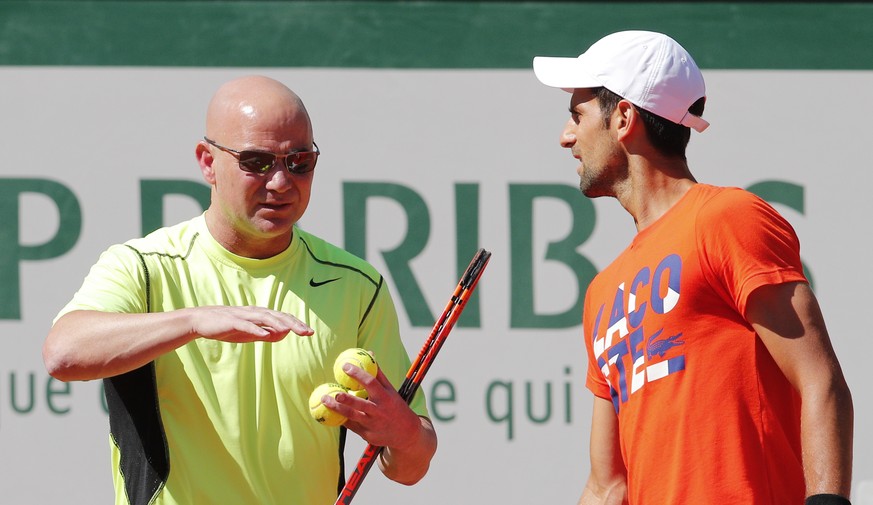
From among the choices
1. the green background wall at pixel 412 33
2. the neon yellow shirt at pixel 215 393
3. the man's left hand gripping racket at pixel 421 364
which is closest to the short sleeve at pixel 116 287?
the neon yellow shirt at pixel 215 393

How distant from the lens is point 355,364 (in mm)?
2584

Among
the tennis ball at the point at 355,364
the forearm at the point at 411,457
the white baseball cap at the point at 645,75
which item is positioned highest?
the white baseball cap at the point at 645,75

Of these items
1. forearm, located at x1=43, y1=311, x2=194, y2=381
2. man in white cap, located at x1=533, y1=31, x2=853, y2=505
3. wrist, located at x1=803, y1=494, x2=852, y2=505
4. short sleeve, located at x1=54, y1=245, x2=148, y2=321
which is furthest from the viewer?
short sleeve, located at x1=54, y1=245, x2=148, y2=321

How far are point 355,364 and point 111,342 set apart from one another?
20.7 inches

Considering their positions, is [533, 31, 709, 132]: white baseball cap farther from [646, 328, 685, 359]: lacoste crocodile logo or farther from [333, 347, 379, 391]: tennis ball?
[333, 347, 379, 391]: tennis ball

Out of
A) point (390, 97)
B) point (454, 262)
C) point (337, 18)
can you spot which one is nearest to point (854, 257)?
point (454, 262)

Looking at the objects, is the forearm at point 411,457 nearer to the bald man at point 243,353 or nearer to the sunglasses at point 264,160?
the bald man at point 243,353

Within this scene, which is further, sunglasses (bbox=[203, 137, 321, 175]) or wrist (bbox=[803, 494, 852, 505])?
sunglasses (bbox=[203, 137, 321, 175])

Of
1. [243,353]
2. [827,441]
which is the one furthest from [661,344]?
[243,353]

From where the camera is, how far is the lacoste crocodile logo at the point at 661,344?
2.46m

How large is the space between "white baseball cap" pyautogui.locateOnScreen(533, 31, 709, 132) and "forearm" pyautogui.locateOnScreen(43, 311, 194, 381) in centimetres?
110

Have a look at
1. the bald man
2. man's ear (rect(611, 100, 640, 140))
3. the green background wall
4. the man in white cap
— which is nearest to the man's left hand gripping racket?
the bald man

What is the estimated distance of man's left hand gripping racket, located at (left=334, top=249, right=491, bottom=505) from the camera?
2.77 meters

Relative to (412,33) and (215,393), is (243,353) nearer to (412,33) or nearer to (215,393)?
(215,393)
